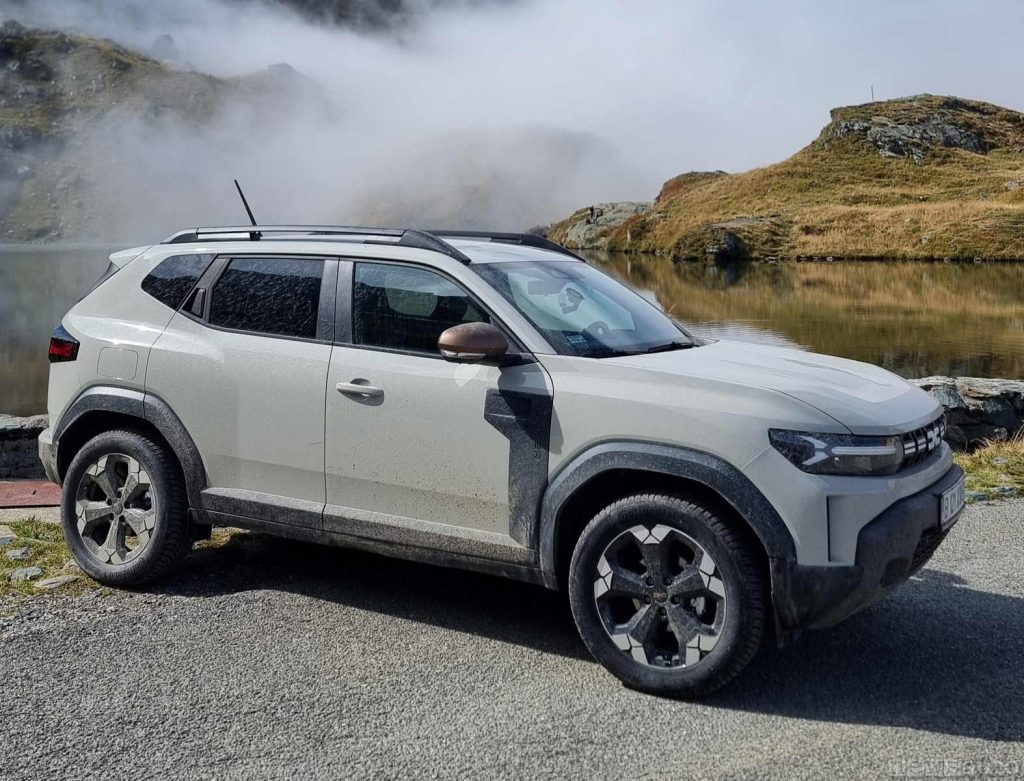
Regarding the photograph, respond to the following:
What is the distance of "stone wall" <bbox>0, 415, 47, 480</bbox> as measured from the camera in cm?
1123

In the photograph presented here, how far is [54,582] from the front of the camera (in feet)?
19.0

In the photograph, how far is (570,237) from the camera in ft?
345

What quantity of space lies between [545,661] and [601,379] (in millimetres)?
1305

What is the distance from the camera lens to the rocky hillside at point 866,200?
6650 centimetres

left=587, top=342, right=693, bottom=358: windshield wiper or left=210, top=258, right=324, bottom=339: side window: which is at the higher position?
left=210, top=258, right=324, bottom=339: side window

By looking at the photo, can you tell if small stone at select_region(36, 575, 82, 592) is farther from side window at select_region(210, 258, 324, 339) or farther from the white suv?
side window at select_region(210, 258, 324, 339)

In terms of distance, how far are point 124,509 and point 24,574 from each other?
85 cm

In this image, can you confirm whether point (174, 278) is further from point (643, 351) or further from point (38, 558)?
point (643, 351)

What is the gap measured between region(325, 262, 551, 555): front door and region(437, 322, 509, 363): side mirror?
0.17m

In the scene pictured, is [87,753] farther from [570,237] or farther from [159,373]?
[570,237]

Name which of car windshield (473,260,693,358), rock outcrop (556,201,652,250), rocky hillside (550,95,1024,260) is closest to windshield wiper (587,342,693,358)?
car windshield (473,260,693,358)

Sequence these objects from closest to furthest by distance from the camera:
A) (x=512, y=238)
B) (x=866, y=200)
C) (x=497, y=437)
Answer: (x=497, y=437) → (x=512, y=238) → (x=866, y=200)

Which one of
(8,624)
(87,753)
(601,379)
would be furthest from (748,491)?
(8,624)

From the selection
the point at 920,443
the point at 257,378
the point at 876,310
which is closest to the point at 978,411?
the point at 920,443
